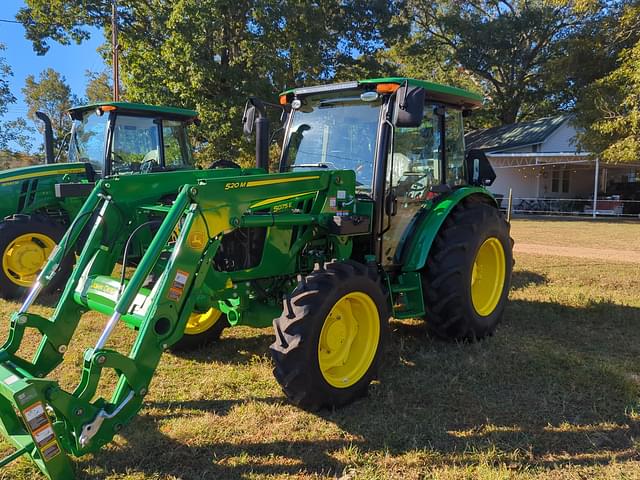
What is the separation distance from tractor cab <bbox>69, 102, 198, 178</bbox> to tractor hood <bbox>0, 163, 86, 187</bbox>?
0.65 ft

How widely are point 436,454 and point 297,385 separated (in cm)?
91

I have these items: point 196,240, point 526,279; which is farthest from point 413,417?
point 526,279

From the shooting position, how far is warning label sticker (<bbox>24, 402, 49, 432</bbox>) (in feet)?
8.03

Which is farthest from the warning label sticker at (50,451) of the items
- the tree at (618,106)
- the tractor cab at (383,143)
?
the tree at (618,106)

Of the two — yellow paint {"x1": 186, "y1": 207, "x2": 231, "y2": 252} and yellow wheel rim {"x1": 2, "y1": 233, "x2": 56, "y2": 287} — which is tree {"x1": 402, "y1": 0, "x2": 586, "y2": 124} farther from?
yellow paint {"x1": 186, "y1": 207, "x2": 231, "y2": 252}

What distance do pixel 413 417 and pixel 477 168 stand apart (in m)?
2.93

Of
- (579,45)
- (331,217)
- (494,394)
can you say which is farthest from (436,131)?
(579,45)

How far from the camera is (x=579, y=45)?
790 inches

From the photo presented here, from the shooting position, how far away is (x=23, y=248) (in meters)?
6.63

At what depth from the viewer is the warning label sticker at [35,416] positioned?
8.03ft

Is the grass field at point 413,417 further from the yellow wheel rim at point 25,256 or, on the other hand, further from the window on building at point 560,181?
the window on building at point 560,181

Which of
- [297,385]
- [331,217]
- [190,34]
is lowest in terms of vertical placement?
[297,385]

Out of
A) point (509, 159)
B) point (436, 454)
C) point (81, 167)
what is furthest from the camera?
point (509, 159)

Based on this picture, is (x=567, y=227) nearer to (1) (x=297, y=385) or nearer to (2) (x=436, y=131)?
(2) (x=436, y=131)
